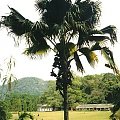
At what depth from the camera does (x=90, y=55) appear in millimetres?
11828

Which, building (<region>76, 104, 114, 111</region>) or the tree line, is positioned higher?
the tree line

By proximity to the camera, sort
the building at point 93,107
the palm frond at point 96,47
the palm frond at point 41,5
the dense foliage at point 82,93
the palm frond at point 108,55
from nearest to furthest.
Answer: the palm frond at point 108,55 → the palm frond at point 96,47 → the palm frond at point 41,5 → the dense foliage at point 82,93 → the building at point 93,107

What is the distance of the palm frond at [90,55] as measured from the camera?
1170cm

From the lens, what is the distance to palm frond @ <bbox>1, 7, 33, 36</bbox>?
11146 mm

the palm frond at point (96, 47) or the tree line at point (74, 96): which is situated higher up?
the tree line at point (74, 96)

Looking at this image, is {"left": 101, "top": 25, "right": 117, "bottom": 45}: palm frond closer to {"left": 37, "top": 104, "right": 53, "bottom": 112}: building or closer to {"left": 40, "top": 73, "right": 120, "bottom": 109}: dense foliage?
{"left": 40, "top": 73, "right": 120, "bottom": 109}: dense foliage

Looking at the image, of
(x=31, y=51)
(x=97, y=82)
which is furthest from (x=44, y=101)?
(x=31, y=51)

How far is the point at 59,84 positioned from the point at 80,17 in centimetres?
234

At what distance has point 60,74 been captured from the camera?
443 inches

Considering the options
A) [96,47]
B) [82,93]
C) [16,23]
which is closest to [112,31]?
[96,47]

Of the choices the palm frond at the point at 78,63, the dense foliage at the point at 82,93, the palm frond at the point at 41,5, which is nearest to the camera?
the palm frond at the point at 41,5

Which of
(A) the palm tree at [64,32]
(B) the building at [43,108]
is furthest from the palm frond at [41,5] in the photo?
(B) the building at [43,108]

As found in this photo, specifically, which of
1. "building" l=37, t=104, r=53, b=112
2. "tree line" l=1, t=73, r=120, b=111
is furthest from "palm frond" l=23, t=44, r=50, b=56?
"building" l=37, t=104, r=53, b=112

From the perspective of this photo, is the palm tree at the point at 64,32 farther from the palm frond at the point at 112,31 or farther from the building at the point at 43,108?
the building at the point at 43,108
